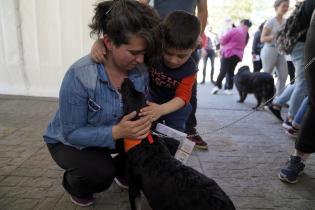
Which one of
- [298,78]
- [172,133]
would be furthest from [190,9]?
[298,78]

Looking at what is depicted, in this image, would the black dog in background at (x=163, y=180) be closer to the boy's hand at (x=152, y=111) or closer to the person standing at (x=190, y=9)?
the boy's hand at (x=152, y=111)

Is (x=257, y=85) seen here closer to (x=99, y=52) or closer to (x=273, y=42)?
(x=273, y=42)

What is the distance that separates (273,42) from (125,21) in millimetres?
4110

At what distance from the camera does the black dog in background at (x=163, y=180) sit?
4.57 feet

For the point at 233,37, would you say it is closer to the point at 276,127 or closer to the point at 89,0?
the point at 276,127

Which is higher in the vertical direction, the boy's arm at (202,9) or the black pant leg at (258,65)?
the boy's arm at (202,9)

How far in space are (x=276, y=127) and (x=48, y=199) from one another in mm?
3134

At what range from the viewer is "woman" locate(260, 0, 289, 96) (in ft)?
16.5

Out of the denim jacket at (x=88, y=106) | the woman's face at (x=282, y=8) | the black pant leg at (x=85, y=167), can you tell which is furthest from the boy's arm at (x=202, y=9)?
the woman's face at (x=282, y=8)

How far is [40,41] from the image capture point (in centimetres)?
450

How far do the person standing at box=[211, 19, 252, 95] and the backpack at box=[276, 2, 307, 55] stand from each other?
320 cm

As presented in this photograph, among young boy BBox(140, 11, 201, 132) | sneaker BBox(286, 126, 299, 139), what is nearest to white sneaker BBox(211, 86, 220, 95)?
sneaker BBox(286, 126, 299, 139)

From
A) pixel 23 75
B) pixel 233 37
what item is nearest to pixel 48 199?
pixel 23 75

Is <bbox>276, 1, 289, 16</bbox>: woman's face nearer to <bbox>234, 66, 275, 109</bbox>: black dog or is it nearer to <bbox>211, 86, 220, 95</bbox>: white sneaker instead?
<bbox>234, 66, 275, 109</bbox>: black dog
